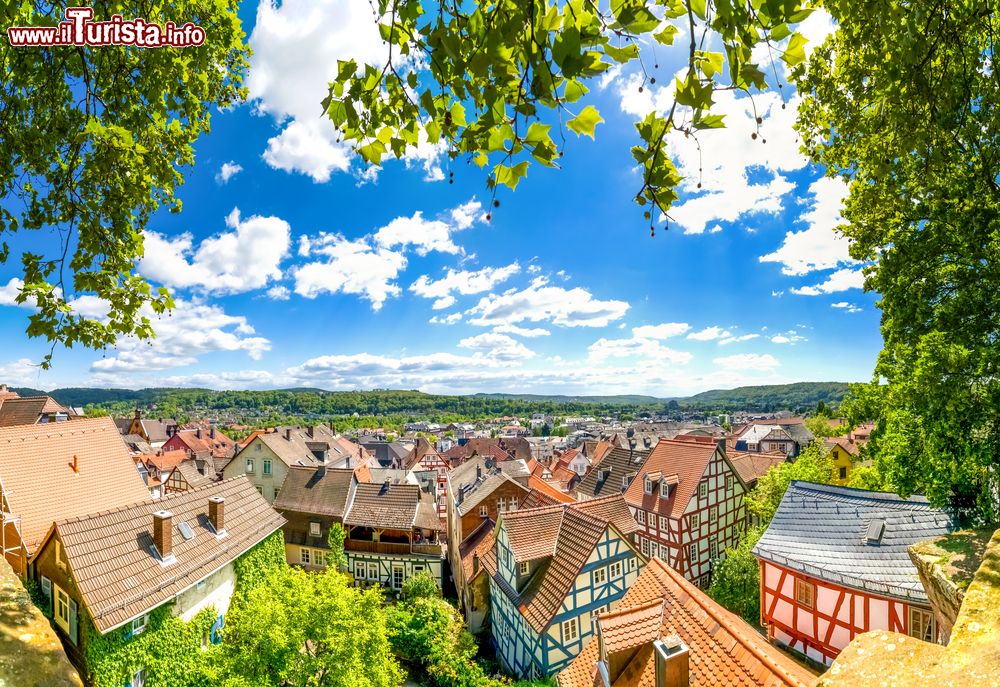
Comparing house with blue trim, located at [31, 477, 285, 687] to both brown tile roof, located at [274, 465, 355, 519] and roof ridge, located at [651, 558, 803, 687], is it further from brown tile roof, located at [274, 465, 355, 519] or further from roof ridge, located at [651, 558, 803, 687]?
roof ridge, located at [651, 558, 803, 687]

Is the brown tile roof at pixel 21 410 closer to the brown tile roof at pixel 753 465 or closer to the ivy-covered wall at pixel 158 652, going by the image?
the ivy-covered wall at pixel 158 652

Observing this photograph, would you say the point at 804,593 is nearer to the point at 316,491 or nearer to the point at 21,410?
the point at 316,491

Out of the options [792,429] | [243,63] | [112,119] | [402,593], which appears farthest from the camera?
[792,429]

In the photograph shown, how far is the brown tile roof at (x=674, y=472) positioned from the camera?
81.5ft

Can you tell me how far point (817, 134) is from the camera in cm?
1077

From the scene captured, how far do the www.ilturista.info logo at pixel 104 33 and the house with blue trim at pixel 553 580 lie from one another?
672 inches

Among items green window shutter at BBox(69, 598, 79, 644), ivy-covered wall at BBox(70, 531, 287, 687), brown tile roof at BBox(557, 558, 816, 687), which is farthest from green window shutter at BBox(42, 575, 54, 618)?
brown tile roof at BBox(557, 558, 816, 687)

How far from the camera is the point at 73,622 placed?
45.8ft

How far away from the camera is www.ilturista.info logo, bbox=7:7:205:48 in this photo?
4.81 meters

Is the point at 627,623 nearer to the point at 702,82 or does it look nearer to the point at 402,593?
the point at 702,82

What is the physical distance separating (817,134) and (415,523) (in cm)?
2374

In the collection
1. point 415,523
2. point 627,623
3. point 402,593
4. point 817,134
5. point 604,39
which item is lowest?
point 402,593

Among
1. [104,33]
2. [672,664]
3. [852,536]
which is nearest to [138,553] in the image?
[672,664]

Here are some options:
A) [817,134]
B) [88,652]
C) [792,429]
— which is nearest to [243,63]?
[817,134]
